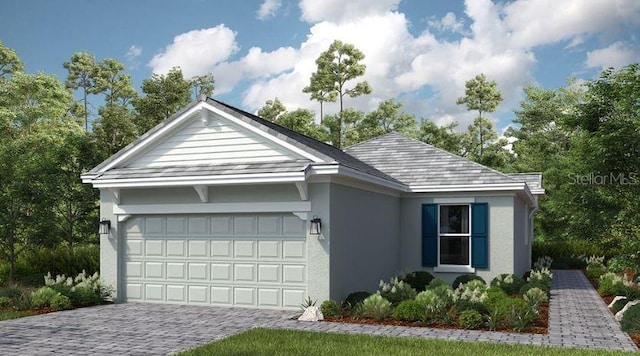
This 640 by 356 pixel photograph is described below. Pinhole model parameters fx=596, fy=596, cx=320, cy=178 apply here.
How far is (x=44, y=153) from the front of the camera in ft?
65.3

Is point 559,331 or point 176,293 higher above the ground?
point 176,293

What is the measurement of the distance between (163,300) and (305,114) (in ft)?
79.9

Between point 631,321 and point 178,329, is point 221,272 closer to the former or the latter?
point 178,329

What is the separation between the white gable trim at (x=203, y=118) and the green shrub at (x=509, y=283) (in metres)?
6.06

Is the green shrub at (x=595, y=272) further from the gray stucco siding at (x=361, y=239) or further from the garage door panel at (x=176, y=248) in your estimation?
the garage door panel at (x=176, y=248)

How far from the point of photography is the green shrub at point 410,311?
11297 mm

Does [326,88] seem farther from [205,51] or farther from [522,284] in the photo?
[522,284]

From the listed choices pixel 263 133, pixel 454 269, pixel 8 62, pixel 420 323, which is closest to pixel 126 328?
pixel 263 133

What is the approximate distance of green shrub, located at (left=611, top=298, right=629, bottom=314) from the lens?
13.0 metres

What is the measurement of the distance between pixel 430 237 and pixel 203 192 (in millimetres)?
6942

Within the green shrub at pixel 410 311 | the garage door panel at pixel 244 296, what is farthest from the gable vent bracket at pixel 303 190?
the green shrub at pixel 410 311

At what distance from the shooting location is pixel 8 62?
43625mm

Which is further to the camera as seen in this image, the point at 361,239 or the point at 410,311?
the point at 361,239

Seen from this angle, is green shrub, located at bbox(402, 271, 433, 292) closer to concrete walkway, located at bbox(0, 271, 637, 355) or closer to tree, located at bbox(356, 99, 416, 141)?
concrete walkway, located at bbox(0, 271, 637, 355)
